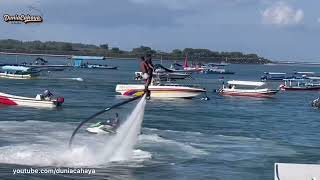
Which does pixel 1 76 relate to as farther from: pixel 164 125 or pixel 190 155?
pixel 190 155

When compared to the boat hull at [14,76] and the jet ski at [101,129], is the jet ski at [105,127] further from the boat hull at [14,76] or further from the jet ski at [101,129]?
the boat hull at [14,76]

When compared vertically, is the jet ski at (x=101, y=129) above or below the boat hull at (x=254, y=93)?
above

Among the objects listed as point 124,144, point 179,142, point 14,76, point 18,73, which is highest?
point 124,144

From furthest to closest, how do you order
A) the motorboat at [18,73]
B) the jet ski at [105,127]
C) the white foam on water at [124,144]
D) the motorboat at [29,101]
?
the motorboat at [18,73]
the motorboat at [29,101]
the jet ski at [105,127]
the white foam on water at [124,144]

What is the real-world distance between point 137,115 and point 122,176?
2.96 metres

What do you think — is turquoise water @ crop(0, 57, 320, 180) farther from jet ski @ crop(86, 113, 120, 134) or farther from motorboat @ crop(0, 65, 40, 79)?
motorboat @ crop(0, 65, 40, 79)

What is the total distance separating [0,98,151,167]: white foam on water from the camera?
24.2 m

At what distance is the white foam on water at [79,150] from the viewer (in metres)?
24.2

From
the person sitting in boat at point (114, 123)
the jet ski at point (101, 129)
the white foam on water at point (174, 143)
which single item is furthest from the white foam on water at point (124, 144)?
the jet ski at point (101, 129)

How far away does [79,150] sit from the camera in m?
26.1

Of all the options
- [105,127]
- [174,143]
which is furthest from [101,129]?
[174,143]

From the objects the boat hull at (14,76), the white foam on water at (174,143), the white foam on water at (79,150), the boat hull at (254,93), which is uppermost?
the white foam on water at (79,150)

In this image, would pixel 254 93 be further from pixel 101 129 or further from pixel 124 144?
pixel 124 144

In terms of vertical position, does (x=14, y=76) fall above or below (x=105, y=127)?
below
